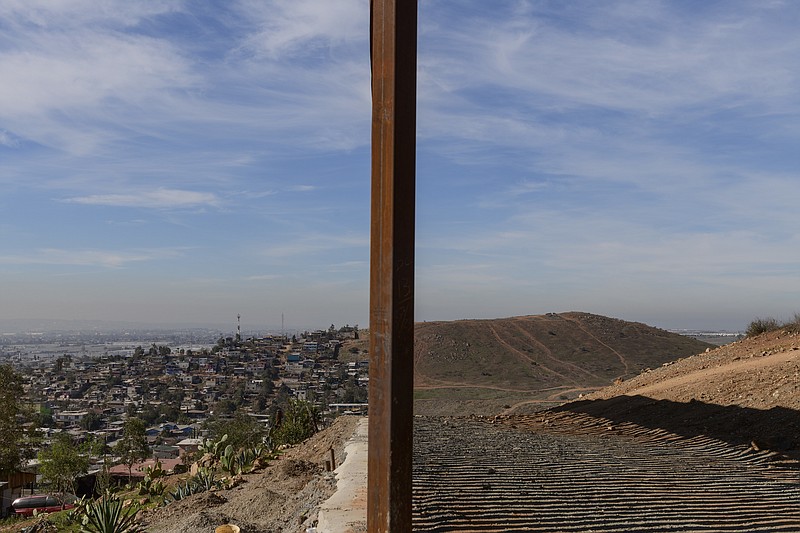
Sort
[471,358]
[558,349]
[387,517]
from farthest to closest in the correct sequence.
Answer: [558,349] → [471,358] → [387,517]

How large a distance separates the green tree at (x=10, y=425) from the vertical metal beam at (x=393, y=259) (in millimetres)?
25420

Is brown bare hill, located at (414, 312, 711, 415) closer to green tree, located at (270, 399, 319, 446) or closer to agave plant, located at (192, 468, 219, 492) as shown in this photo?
green tree, located at (270, 399, 319, 446)

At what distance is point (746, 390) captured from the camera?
529 inches

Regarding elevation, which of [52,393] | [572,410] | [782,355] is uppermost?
[782,355]

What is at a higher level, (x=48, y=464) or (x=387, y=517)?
(x=387, y=517)

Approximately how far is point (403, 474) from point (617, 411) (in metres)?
12.7

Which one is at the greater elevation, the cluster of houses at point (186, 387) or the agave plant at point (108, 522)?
the agave plant at point (108, 522)

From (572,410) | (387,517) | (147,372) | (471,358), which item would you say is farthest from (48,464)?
(147,372)

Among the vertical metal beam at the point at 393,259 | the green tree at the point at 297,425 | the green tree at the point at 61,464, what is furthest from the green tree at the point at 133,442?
the vertical metal beam at the point at 393,259

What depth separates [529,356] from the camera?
3456 centimetres

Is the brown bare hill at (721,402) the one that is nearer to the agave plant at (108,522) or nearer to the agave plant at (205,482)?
the agave plant at (205,482)

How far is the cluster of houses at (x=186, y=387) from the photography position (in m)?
30.9

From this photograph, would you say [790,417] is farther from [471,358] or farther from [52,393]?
[52,393]

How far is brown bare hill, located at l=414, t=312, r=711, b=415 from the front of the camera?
83.6ft
